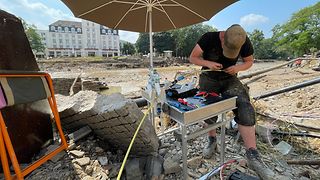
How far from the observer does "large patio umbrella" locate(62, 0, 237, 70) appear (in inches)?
103

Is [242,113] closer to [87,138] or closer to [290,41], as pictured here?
[87,138]

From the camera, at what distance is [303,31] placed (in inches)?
1284

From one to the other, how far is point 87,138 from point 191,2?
7.29 feet

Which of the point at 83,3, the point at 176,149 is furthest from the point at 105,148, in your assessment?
the point at 83,3

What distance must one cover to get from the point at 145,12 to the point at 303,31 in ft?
128

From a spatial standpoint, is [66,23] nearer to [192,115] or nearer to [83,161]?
[83,161]

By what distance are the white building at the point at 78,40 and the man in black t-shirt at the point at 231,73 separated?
2894 inches

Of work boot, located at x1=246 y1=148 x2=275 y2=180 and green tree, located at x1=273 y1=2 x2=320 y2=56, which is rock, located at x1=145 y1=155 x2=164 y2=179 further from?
green tree, located at x1=273 y1=2 x2=320 y2=56

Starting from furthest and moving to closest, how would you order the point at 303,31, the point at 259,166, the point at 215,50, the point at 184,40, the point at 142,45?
1. the point at 142,45
2. the point at 184,40
3. the point at 303,31
4. the point at 215,50
5. the point at 259,166

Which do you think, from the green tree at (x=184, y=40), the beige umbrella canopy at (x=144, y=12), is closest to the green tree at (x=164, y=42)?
the green tree at (x=184, y=40)

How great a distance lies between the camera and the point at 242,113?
2082 mm

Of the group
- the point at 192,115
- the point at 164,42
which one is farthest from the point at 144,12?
the point at 164,42

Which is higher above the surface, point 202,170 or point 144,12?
point 144,12

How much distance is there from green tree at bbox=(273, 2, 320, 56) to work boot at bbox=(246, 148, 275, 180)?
3584cm
